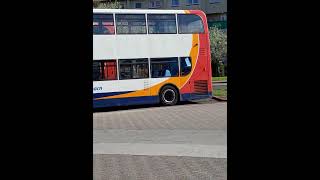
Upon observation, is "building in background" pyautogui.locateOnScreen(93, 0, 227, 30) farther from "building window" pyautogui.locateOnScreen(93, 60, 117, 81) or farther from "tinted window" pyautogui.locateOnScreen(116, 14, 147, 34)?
"building window" pyautogui.locateOnScreen(93, 60, 117, 81)

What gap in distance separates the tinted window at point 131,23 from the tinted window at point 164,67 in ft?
4.26

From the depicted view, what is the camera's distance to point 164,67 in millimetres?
16953

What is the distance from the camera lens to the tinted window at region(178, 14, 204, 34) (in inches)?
675

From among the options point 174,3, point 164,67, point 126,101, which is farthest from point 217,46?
point 126,101

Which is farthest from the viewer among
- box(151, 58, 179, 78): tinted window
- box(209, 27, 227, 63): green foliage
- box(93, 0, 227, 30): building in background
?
box(93, 0, 227, 30): building in background

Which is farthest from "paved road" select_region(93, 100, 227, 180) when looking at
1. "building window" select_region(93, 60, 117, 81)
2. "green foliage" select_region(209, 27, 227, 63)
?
"green foliage" select_region(209, 27, 227, 63)

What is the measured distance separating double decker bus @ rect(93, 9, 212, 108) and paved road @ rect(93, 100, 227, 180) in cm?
120

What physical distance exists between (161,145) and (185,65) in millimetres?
8627

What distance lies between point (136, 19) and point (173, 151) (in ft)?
30.9

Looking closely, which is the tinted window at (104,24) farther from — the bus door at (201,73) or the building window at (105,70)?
the bus door at (201,73)

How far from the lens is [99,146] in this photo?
8.95 m
